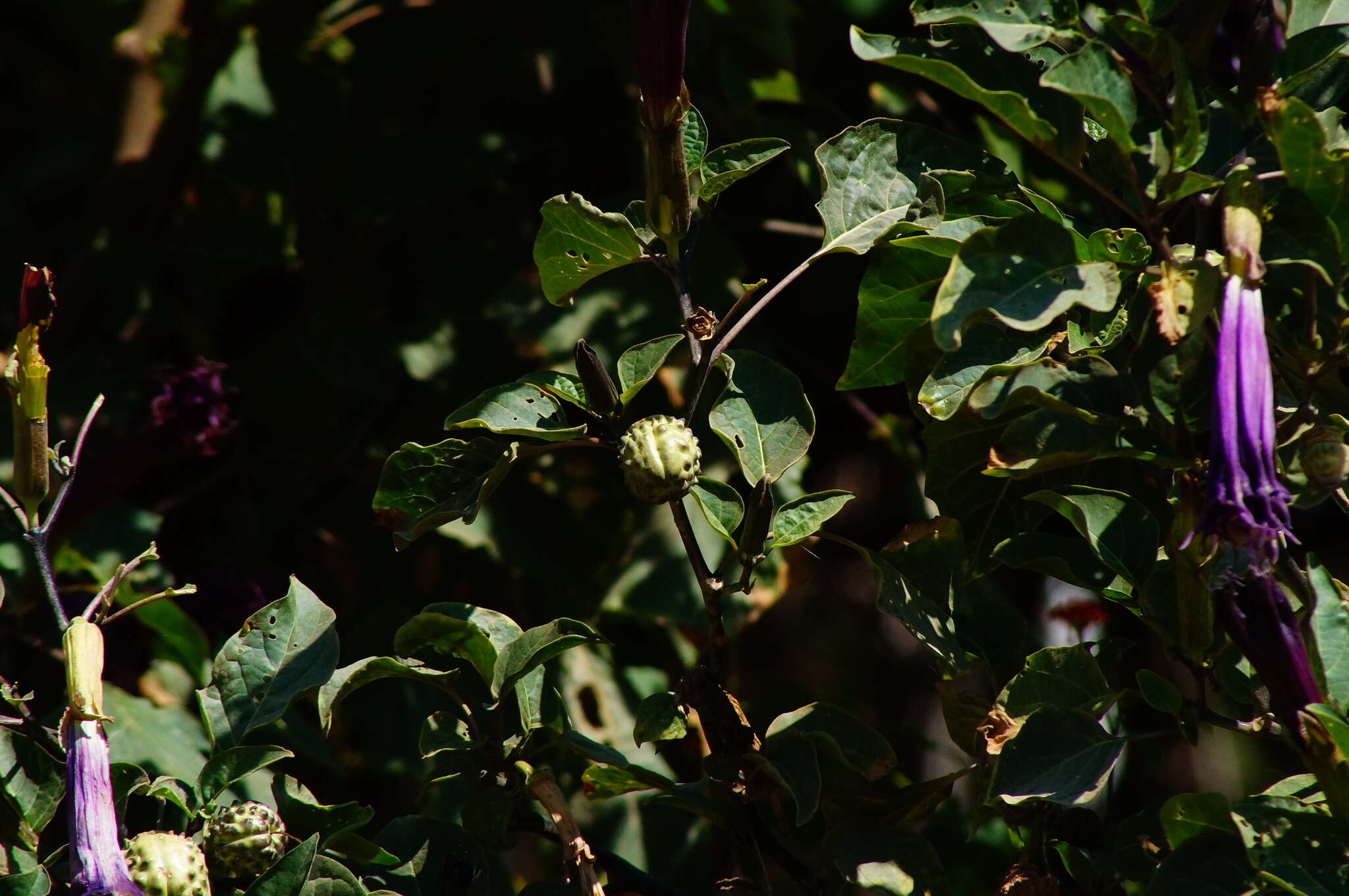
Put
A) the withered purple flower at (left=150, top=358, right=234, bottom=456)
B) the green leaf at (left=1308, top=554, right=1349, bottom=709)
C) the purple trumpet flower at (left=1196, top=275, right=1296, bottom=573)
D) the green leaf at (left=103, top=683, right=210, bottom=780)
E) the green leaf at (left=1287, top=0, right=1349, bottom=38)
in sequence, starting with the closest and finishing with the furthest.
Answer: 1. the purple trumpet flower at (left=1196, top=275, right=1296, bottom=573)
2. the green leaf at (left=1308, top=554, right=1349, bottom=709)
3. the green leaf at (left=1287, top=0, right=1349, bottom=38)
4. the green leaf at (left=103, top=683, right=210, bottom=780)
5. the withered purple flower at (left=150, top=358, right=234, bottom=456)

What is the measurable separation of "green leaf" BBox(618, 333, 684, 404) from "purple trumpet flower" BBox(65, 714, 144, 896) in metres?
0.40

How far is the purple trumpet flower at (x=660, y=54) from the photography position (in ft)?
2.57

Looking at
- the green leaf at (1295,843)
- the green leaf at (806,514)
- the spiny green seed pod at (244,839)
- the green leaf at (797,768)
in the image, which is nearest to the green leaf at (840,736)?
the green leaf at (797,768)

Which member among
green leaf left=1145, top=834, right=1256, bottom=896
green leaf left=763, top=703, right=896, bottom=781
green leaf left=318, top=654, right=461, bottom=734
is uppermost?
green leaf left=318, top=654, right=461, bottom=734

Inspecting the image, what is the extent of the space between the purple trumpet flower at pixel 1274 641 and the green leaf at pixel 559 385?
0.43 meters

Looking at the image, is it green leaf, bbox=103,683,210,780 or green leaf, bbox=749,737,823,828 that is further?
green leaf, bbox=103,683,210,780

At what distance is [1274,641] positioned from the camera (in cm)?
76

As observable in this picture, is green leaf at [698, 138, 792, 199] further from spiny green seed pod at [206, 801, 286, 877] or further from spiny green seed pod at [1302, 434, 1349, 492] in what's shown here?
spiny green seed pod at [206, 801, 286, 877]

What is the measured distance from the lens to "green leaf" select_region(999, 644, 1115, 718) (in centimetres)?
85

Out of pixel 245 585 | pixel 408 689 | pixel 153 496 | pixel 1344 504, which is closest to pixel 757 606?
pixel 408 689

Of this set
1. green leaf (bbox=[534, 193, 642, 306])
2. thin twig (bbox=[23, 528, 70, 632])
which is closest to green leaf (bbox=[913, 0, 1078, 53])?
green leaf (bbox=[534, 193, 642, 306])

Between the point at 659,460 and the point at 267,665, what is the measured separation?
35 cm

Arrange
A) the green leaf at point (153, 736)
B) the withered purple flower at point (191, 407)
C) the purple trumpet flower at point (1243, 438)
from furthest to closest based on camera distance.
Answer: the withered purple flower at point (191, 407), the green leaf at point (153, 736), the purple trumpet flower at point (1243, 438)

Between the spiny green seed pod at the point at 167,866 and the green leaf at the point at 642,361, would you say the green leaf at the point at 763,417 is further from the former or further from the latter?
the spiny green seed pod at the point at 167,866
